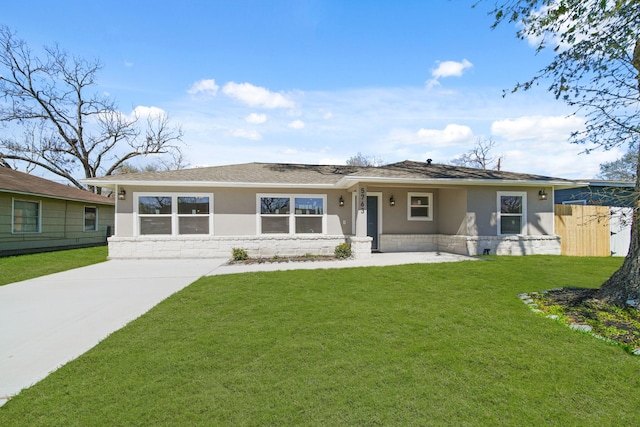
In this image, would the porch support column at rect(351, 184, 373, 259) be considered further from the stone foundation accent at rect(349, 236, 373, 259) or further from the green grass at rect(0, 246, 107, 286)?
the green grass at rect(0, 246, 107, 286)

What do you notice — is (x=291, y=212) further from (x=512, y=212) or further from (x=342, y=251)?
(x=512, y=212)

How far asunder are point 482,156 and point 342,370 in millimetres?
35247

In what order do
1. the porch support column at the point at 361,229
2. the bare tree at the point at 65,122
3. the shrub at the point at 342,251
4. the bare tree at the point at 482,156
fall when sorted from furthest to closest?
the bare tree at the point at 482,156 < the bare tree at the point at 65,122 < the shrub at the point at 342,251 < the porch support column at the point at 361,229

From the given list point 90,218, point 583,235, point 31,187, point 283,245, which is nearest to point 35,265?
point 31,187

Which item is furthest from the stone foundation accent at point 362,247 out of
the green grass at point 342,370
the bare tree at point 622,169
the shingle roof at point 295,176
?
the bare tree at point 622,169

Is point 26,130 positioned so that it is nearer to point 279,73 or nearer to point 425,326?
point 279,73

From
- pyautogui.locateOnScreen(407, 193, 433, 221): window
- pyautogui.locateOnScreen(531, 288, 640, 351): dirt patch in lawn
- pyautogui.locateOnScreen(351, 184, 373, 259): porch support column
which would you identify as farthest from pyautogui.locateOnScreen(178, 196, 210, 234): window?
pyautogui.locateOnScreen(531, 288, 640, 351): dirt patch in lawn

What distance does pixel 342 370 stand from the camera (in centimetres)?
274

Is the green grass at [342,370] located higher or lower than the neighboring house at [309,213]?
lower

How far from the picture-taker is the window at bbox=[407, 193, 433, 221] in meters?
11.3

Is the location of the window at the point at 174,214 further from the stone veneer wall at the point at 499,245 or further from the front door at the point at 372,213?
the stone veneer wall at the point at 499,245

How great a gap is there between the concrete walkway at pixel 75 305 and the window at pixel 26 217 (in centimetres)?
606

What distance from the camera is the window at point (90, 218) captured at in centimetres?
1545

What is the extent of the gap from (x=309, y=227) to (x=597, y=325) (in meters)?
7.99
